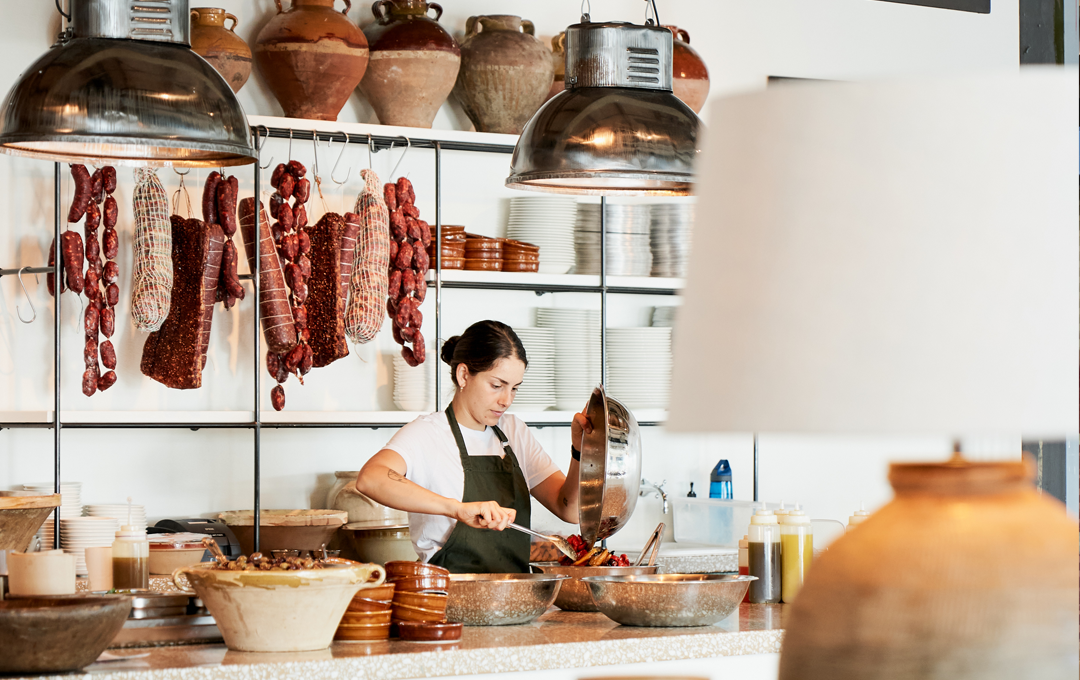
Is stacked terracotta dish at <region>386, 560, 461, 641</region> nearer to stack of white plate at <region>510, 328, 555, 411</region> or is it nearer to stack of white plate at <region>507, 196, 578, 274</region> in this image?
stack of white plate at <region>510, 328, 555, 411</region>

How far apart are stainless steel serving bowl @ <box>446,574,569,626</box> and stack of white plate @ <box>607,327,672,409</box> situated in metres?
2.10

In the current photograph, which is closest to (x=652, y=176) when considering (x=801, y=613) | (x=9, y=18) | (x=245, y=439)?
(x=801, y=613)

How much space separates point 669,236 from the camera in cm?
499

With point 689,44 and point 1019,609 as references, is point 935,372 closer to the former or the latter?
point 1019,609

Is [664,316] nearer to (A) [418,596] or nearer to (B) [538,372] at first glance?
(B) [538,372]

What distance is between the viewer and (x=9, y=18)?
4418mm

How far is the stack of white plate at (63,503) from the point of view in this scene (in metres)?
4.02

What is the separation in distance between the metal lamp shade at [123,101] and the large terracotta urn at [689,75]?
2.82 metres

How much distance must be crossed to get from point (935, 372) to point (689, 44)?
4651 mm

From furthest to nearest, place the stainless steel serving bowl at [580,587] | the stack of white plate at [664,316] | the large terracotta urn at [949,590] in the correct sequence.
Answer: the stack of white plate at [664,316] < the stainless steel serving bowl at [580,587] < the large terracotta urn at [949,590]

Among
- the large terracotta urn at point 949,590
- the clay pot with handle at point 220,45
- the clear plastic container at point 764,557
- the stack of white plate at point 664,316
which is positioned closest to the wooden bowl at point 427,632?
the clear plastic container at point 764,557

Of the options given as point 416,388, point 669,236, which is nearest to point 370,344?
point 416,388

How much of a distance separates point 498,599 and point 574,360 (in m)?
2.13

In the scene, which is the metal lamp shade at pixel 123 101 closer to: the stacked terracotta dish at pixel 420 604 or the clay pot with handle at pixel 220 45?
the stacked terracotta dish at pixel 420 604
